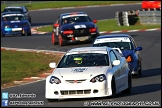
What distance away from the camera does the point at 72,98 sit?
41.7ft

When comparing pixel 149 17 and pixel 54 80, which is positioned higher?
pixel 54 80

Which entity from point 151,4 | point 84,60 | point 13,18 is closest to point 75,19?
point 13,18

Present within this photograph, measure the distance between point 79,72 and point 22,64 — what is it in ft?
32.7

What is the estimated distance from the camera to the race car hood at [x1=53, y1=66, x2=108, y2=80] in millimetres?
12375

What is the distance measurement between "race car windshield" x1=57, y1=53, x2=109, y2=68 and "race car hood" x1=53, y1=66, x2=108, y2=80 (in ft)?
1.10

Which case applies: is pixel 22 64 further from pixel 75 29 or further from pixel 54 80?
pixel 54 80

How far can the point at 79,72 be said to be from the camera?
12531 mm

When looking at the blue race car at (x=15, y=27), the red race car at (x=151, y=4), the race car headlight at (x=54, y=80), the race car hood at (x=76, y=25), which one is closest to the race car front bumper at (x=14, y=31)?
the blue race car at (x=15, y=27)

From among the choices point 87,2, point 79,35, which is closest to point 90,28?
point 79,35

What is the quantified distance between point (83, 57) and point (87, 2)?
51732 mm

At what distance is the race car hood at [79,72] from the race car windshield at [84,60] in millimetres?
334

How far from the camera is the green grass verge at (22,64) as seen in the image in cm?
1948

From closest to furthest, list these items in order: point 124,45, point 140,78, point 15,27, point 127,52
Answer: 1. point 140,78
2. point 127,52
3. point 124,45
4. point 15,27

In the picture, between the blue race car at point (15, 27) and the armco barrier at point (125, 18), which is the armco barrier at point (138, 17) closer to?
the armco barrier at point (125, 18)
